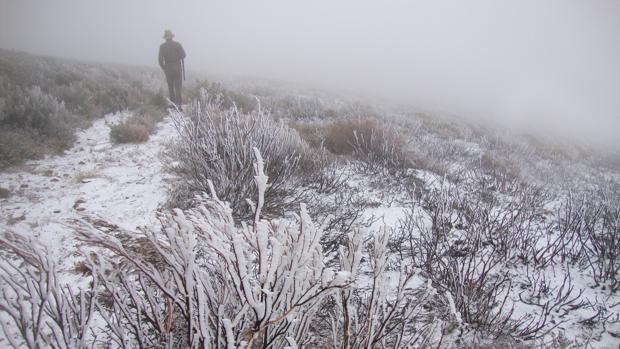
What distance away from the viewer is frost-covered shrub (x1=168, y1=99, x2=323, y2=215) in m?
2.73

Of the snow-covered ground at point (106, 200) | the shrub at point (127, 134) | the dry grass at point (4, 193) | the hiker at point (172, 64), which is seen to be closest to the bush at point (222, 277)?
the snow-covered ground at point (106, 200)

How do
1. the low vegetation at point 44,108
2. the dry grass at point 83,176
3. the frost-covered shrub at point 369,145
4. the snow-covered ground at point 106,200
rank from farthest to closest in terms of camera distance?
1. the frost-covered shrub at point 369,145
2. the low vegetation at point 44,108
3. the dry grass at point 83,176
4. the snow-covered ground at point 106,200

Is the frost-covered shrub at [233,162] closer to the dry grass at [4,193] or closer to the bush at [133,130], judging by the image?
the dry grass at [4,193]

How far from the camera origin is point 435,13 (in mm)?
119750

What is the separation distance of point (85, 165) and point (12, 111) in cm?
171

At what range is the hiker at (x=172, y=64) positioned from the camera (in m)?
7.42

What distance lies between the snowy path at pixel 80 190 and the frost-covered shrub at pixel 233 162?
0.47 metres

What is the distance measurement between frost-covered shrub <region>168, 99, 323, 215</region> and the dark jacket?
5.00 metres

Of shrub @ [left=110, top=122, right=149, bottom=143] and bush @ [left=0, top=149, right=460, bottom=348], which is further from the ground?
bush @ [left=0, top=149, right=460, bottom=348]

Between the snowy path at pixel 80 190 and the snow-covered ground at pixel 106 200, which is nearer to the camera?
the snow-covered ground at pixel 106 200

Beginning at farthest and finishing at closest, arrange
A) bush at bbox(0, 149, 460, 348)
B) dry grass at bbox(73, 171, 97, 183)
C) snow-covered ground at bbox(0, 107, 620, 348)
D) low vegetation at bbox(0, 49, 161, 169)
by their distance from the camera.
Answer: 1. low vegetation at bbox(0, 49, 161, 169)
2. dry grass at bbox(73, 171, 97, 183)
3. snow-covered ground at bbox(0, 107, 620, 348)
4. bush at bbox(0, 149, 460, 348)

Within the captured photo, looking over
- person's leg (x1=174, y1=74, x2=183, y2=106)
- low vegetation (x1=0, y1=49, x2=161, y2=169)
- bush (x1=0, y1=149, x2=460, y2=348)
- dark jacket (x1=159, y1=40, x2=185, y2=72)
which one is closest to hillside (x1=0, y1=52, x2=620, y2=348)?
bush (x1=0, y1=149, x2=460, y2=348)

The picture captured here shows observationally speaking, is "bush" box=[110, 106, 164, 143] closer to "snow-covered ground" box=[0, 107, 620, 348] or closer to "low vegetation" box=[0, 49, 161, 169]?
"snow-covered ground" box=[0, 107, 620, 348]

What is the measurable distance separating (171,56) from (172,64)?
A: 9.4 inches
